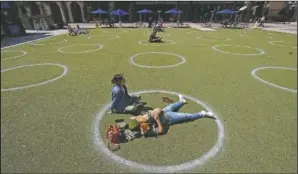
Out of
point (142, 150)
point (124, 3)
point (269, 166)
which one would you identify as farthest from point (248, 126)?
point (124, 3)

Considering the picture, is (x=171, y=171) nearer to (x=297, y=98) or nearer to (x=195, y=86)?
(x=195, y=86)

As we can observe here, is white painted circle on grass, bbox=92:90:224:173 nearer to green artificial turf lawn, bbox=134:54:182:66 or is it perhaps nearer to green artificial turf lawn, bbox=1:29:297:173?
green artificial turf lawn, bbox=1:29:297:173

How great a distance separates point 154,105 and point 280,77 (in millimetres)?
6154

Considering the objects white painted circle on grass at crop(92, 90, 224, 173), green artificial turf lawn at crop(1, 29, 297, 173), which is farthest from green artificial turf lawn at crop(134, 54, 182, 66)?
white painted circle on grass at crop(92, 90, 224, 173)

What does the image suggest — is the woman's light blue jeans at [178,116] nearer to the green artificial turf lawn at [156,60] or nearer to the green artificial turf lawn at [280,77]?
the green artificial turf lawn at [280,77]

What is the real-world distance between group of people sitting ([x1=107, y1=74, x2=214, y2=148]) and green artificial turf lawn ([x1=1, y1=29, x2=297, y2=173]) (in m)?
0.17

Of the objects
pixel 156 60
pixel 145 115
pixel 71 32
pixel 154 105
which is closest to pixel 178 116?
pixel 145 115

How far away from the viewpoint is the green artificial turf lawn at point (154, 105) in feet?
11.7

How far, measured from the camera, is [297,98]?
20.2 ft

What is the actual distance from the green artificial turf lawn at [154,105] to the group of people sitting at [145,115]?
0.17 metres

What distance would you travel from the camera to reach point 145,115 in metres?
4.36

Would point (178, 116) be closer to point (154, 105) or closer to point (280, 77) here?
point (154, 105)

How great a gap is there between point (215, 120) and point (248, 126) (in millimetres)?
779

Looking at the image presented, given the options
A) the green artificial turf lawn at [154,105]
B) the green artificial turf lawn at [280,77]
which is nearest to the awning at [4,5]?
the green artificial turf lawn at [154,105]
